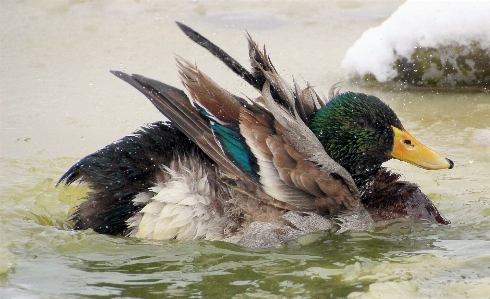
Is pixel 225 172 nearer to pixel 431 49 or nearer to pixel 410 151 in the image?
pixel 410 151

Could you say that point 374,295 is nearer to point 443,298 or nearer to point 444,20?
point 443,298

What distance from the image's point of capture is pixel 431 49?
7.73 m

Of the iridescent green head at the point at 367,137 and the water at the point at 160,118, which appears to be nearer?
the water at the point at 160,118

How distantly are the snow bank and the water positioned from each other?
25 centimetres

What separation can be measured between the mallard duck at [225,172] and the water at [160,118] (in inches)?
4.5

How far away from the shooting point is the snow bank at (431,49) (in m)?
7.59

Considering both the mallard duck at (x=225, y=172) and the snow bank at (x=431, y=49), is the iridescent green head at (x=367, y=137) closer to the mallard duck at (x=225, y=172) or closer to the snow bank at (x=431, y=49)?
the mallard duck at (x=225, y=172)

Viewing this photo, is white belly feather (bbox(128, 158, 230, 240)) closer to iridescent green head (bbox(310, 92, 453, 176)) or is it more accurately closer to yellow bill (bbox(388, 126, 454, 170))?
iridescent green head (bbox(310, 92, 453, 176))

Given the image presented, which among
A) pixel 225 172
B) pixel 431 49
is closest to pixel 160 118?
pixel 225 172

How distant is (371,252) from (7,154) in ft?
10.4

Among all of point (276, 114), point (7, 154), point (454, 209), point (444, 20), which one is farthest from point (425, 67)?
point (7, 154)

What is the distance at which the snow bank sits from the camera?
24.9 ft

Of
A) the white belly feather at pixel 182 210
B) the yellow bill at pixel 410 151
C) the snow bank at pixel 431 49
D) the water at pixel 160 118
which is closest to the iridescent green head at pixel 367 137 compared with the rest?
the yellow bill at pixel 410 151

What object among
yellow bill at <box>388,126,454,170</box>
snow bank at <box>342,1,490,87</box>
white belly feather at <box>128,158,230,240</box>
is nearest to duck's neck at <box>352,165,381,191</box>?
yellow bill at <box>388,126,454,170</box>
